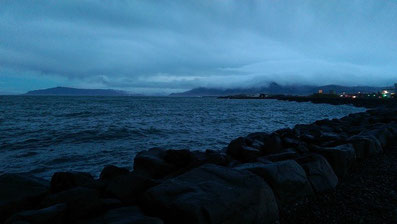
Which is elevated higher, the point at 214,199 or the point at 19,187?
the point at 214,199

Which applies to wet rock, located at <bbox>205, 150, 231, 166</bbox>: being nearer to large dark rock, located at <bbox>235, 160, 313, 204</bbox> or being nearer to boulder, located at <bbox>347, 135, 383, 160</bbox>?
large dark rock, located at <bbox>235, 160, 313, 204</bbox>

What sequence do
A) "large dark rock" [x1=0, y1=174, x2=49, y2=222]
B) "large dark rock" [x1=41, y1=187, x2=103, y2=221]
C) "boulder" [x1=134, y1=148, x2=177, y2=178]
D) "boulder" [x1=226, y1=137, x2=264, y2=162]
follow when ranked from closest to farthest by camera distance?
1. "large dark rock" [x1=41, y1=187, x2=103, y2=221]
2. "large dark rock" [x1=0, y1=174, x2=49, y2=222]
3. "boulder" [x1=134, y1=148, x2=177, y2=178]
4. "boulder" [x1=226, y1=137, x2=264, y2=162]

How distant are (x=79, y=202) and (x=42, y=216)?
665 mm

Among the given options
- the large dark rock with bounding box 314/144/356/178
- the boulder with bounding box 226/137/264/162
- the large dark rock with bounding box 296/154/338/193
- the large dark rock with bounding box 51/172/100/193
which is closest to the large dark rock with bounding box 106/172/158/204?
the large dark rock with bounding box 51/172/100/193

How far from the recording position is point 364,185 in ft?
18.4

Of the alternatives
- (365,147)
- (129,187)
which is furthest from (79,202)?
(365,147)

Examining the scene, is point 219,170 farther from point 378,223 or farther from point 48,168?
point 48,168

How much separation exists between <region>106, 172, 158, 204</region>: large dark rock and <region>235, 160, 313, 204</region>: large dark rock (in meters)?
2.31

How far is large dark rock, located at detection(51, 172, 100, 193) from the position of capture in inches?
205

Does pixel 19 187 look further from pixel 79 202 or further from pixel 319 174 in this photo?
pixel 319 174

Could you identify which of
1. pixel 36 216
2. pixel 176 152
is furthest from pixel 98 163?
pixel 36 216

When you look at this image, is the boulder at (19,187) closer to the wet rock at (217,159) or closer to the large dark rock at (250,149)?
the wet rock at (217,159)

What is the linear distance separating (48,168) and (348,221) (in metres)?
9.88

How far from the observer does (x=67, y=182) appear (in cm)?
536
